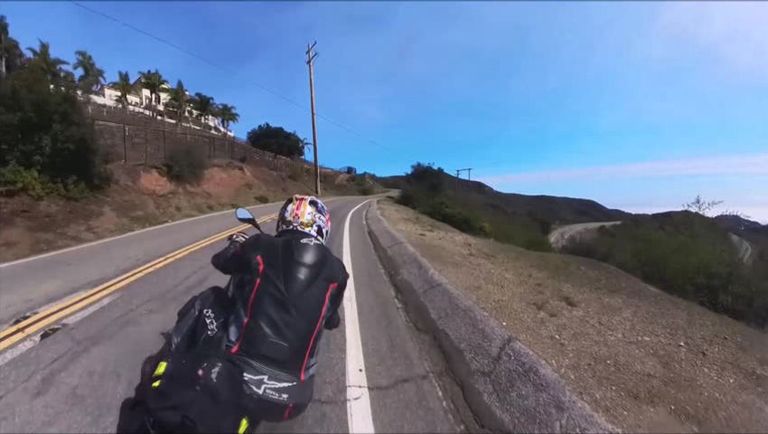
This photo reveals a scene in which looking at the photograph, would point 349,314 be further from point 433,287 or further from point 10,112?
point 10,112

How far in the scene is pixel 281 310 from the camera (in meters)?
3.15

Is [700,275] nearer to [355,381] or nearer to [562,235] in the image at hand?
[355,381]

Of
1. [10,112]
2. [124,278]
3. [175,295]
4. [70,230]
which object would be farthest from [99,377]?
[10,112]

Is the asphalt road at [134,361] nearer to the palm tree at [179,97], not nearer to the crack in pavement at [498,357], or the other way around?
the crack in pavement at [498,357]

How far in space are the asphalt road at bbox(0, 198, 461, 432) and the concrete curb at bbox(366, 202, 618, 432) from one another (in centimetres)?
32

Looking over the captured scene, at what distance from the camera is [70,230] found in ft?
54.7

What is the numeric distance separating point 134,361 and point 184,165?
27856 mm

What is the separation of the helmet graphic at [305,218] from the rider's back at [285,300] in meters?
0.42

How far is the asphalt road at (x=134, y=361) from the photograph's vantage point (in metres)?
3.80

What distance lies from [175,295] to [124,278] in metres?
1.92

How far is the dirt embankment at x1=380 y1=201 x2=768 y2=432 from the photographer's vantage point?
4.05m

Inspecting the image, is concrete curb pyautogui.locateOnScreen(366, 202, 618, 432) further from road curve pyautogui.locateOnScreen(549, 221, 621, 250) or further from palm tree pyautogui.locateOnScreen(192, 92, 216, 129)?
palm tree pyautogui.locateOnScreen(192, 92, 216, 129)

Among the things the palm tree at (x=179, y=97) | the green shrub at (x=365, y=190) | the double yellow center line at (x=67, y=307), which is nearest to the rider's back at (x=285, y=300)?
the double yellow center line at (x=67, y=307)

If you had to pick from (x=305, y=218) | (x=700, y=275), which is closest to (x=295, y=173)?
(x=700, y=275)
